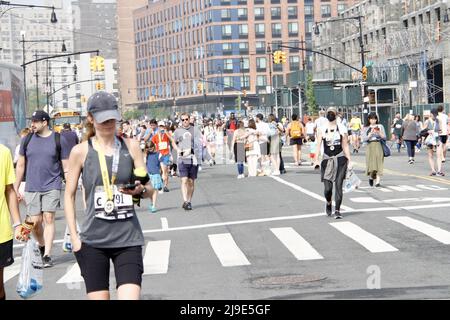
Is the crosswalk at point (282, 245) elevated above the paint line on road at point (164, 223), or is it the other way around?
the crosswalk at point (282, 245)

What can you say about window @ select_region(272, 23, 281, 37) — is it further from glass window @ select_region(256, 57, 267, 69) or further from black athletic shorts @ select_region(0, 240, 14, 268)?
black athletic shorts @ select_region(0, 240, 14, 268)

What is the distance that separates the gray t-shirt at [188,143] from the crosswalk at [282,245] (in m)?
4.96

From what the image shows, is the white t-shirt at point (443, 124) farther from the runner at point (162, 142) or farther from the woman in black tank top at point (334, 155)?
the woman in black tank top at point (334, 155)

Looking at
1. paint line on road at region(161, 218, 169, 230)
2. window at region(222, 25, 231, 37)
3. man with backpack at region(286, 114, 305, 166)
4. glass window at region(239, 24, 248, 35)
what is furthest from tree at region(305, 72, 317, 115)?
paint line on road at region(161, 218, 169, 230)

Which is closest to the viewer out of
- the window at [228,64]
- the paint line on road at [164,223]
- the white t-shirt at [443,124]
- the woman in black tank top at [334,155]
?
the woman in black tank top at [334,155]

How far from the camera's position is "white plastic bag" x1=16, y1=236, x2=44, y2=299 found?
784cm

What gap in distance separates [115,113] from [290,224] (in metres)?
10.7

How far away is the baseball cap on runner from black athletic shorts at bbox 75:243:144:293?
Answer: 0.86m

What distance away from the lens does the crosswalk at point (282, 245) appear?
42.0 feet

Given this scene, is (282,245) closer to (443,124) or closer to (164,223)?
(164,223)

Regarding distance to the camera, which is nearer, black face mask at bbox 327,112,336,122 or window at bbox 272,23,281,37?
black face mask at bbox 327,112,336,122

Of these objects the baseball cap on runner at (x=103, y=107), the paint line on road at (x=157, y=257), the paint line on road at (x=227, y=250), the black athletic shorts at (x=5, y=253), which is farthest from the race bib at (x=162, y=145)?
the baseball cap on runner at (x=103, y=107)

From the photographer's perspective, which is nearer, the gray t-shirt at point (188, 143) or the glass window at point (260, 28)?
the gray t-shirt at point (188, 143)

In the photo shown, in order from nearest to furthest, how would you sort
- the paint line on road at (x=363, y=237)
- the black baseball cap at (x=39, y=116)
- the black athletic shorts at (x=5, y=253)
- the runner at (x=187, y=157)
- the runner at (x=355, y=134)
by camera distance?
the black athletic shorts at (x=5, y=253), the black baseball cap at (x=39, y=116), the paint line on road at (x=363, y=237), the runner at (x=187, y=157), the runner at (x=355, y=134)
